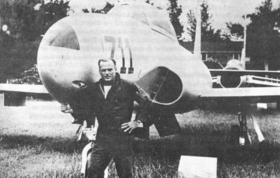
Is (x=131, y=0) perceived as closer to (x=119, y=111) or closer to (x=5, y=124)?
(x=119, y=111)

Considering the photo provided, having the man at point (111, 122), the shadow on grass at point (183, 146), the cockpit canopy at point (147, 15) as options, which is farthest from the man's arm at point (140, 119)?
the shadow on grass at point (183, 146)

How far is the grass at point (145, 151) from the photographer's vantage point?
19.2ft

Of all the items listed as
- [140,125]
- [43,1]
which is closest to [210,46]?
[43,1]

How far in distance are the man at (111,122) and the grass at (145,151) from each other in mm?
1364

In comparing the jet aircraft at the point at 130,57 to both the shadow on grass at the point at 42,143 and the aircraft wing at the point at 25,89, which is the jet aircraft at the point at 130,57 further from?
the aircraft wing at the point at 25,89

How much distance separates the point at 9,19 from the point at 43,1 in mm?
2002

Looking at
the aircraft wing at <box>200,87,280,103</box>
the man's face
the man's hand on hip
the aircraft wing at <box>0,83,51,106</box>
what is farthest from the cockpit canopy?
the aircraft wing at <box>0,83,51,106</box>

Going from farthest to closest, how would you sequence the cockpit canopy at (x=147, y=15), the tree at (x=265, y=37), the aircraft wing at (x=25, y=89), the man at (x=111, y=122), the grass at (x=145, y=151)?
1. the tree at (x=265, y=37)
2. the aircraft wing at (x=25, y=89)
3. the cockpit canopy at (x=147, y=15)
4. the grass at (x=145, y=151)
5. the man at (x=111, y=122)

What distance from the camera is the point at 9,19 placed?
11102mm

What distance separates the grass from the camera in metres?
5.85

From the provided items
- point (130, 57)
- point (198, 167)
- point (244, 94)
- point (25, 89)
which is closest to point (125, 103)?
point (130, 57)

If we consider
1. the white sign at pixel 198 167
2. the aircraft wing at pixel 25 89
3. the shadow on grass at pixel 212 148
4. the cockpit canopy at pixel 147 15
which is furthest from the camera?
the aircraft wing at pixel 25 89

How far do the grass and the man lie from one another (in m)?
1.36

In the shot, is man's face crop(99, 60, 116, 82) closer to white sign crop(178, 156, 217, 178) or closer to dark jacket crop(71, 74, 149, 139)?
dark jacket crop(71, 74, 149, 139)
